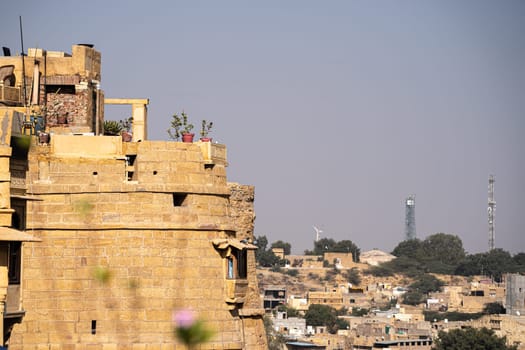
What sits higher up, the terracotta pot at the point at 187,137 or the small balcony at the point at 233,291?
the terracotta pot at the point at 187,137

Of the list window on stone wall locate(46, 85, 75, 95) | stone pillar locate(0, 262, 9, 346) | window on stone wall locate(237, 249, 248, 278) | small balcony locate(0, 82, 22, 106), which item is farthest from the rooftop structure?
stone pillar locate(0, 262, 9, 346)

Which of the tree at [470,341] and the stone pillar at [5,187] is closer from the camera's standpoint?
the stone pillar at [5,187]

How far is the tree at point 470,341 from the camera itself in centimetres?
13838

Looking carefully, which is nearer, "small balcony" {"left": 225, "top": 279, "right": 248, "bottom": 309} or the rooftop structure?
the rooftop structure

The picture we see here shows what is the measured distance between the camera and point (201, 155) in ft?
94.3

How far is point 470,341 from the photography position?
139 meters

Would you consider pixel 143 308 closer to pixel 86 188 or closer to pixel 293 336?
pixel 86 188

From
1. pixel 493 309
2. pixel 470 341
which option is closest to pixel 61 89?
pixel 470 341

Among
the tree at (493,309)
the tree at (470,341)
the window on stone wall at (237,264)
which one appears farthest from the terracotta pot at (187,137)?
the tree at (493,309)

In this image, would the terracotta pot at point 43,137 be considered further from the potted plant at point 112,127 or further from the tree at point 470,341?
the tree at point 470,341

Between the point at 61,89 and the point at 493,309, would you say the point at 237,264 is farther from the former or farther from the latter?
the point at 493,309

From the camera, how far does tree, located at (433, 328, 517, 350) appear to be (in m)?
138

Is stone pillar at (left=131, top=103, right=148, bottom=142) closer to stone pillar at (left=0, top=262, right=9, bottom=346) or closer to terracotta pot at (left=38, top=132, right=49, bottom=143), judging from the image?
terracotta pot at (left=38, top=132, right=49, bottom=143)

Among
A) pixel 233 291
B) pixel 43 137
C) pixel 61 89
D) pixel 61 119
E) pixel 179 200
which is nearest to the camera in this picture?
pixel 43 137
